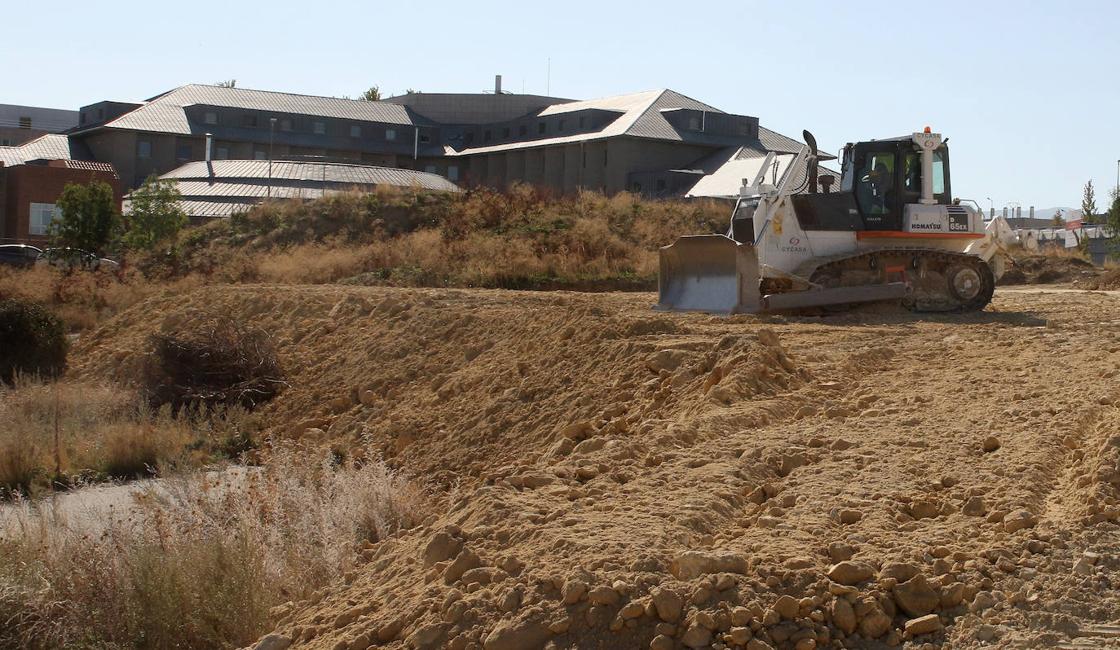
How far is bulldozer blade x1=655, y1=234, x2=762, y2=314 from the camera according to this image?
56.2 feet

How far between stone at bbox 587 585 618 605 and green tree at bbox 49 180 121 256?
36.1m

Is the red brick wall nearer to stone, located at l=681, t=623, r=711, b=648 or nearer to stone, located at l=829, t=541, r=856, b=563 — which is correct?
stone, located at l=829, t=541, r=856, b=563

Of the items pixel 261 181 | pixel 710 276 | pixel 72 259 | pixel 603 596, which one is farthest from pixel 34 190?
pixel 603 596

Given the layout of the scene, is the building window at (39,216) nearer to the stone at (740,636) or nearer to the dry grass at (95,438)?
the dry grass at (95,438)

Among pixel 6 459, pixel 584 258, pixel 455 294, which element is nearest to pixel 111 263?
pixel 584 258

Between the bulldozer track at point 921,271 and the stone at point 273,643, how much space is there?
11.9m

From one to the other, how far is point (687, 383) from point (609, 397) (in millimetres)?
988

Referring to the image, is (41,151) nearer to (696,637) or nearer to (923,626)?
(696,637)

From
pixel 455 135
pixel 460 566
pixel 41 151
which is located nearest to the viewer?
pixel 460 566

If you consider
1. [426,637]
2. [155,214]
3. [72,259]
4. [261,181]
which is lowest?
[426,637]

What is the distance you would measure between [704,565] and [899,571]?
3.23 feet

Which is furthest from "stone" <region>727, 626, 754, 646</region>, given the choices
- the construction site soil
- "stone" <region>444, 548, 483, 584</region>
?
"stone" <region>444, 548, 483, 584</region>

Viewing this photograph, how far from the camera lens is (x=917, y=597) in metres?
6.14

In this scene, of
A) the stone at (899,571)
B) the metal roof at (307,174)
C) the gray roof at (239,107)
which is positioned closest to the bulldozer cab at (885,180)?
the stone at (899,571)
